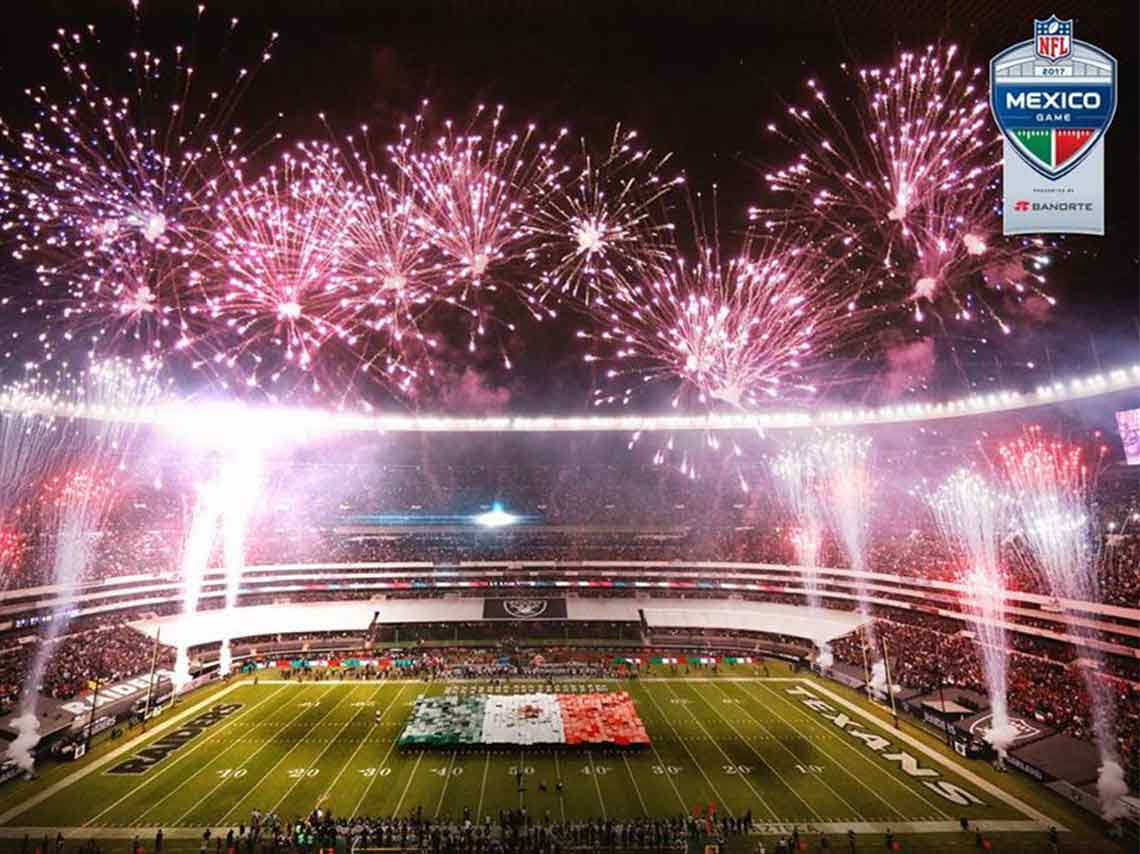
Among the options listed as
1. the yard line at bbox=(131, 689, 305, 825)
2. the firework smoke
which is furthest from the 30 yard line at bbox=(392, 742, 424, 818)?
the firework smoke

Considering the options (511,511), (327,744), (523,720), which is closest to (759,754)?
(523,720)

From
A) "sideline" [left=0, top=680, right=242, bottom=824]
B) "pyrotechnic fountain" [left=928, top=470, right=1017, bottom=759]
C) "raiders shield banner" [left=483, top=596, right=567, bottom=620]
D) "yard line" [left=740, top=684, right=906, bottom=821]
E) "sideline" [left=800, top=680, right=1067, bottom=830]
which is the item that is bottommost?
"sideline" [left=0, top=680, right=242, bottom=824]

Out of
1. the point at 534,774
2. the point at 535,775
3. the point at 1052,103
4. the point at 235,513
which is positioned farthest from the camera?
the point at 235,513

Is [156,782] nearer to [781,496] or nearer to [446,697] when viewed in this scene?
[446,697]

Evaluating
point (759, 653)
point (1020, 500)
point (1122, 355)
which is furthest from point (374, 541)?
point (1122, 355)

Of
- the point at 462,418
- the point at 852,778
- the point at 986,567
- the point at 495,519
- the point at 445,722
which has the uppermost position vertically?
the point at 462,418

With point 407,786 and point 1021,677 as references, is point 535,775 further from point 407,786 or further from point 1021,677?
point 1021,677

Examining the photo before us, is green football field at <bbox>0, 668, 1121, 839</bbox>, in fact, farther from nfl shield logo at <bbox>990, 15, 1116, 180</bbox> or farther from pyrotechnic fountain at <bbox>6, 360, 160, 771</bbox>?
nfl shield logo at <bbox>990, 15, 1116, 180</bbox>
